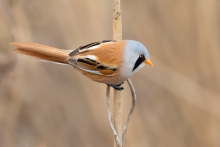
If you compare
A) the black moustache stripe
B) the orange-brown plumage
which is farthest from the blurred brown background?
the black moustache stripe

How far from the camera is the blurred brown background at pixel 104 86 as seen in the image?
1435 millimetres

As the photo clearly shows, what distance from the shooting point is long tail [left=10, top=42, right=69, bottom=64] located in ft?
2.54

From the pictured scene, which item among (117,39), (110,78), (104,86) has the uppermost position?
(117,39)

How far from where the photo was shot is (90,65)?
0.88 m

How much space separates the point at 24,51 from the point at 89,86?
759 mm

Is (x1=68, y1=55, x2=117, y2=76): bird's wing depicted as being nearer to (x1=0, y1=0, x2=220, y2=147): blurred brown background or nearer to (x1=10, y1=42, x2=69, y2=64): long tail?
(x1=10, y1=42, x2=69, y2=64): long tail

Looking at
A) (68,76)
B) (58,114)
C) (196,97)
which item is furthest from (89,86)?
(196,97)

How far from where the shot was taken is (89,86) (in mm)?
1521

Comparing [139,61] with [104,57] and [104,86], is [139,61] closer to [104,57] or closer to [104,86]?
[104,57]

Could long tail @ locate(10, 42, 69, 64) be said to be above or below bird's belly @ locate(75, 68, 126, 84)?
above

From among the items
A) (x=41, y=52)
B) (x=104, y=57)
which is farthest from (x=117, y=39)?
(x=41, y=52)

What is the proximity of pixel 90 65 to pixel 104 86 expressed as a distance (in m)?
0.65

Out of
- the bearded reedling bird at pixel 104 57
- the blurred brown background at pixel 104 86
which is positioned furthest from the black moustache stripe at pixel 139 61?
the blurred brown background at pixel 104 86

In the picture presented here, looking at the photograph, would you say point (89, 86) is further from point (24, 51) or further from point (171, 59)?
point (24, 51)
